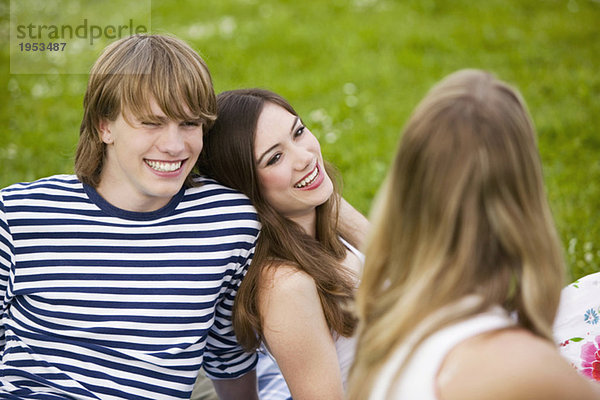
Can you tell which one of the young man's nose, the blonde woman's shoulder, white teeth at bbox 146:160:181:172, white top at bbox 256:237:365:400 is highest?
the young man's nose

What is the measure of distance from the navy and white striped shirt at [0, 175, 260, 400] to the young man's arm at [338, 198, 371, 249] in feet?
2.32

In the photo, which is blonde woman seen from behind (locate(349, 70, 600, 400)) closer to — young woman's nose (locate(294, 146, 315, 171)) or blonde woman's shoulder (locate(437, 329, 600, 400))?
blonde woman's shoulder (locate(437, 329, 600, 400))

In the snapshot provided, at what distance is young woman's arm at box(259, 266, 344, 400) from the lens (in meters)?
2.49

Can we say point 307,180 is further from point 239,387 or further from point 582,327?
point 582,327

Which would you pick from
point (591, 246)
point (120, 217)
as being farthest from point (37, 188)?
point (591, 246)

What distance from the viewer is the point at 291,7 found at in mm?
8938

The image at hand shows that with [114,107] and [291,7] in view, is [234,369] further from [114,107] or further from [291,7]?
[291,7]

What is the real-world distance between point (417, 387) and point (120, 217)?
145 cm

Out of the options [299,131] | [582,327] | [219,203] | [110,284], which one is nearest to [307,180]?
[299,131]

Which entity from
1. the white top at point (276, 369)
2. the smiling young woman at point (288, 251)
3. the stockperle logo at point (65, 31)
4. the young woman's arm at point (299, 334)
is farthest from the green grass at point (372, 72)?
the young woman's arm at point (299, 334)

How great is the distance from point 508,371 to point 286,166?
137 cm

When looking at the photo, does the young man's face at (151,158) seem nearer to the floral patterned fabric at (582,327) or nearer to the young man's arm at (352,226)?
the young man's arm at (352,226)

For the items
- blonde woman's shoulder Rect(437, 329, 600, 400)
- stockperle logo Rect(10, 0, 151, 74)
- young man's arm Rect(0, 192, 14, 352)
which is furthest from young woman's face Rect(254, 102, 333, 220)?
stockperle logo Rect(10, 0, 151, 74)

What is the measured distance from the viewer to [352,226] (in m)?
3.27
